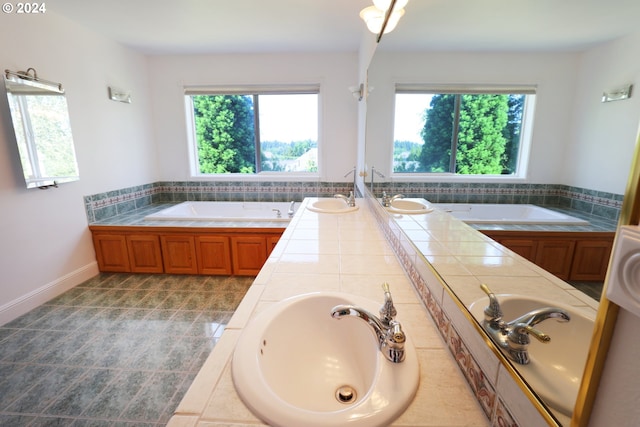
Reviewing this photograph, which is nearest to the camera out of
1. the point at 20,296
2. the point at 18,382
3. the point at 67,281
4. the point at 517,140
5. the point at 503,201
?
the point at 517,140

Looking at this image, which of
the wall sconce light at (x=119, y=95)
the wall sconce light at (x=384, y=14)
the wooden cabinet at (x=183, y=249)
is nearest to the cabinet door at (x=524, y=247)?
the wall sconce light at (x=384, y=14)

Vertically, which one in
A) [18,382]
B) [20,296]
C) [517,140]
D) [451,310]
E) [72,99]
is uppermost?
[72,99]

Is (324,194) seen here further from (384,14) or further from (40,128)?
(40,128)

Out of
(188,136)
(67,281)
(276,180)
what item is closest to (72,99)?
(188,136)

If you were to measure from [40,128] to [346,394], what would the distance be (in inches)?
125

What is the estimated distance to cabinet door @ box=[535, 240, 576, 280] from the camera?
1.42 ft

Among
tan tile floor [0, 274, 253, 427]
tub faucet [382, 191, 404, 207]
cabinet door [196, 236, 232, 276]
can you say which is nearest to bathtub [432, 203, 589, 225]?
tub faucet [382, 191, 404, 207]

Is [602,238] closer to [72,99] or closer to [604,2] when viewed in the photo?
[604,2]

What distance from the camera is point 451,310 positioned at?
70cm

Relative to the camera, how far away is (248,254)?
2988 mm

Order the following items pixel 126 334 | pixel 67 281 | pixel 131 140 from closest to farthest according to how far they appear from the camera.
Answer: pixel 126 334, pixel 67 281, pixel 131 140

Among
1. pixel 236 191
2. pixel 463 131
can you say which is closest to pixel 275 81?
pixel 236 191

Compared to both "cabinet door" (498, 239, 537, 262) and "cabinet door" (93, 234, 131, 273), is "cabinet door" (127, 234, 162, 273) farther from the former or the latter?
"cabinet door" (498, 239, 537, 262)

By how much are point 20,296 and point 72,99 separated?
1.87 metres
